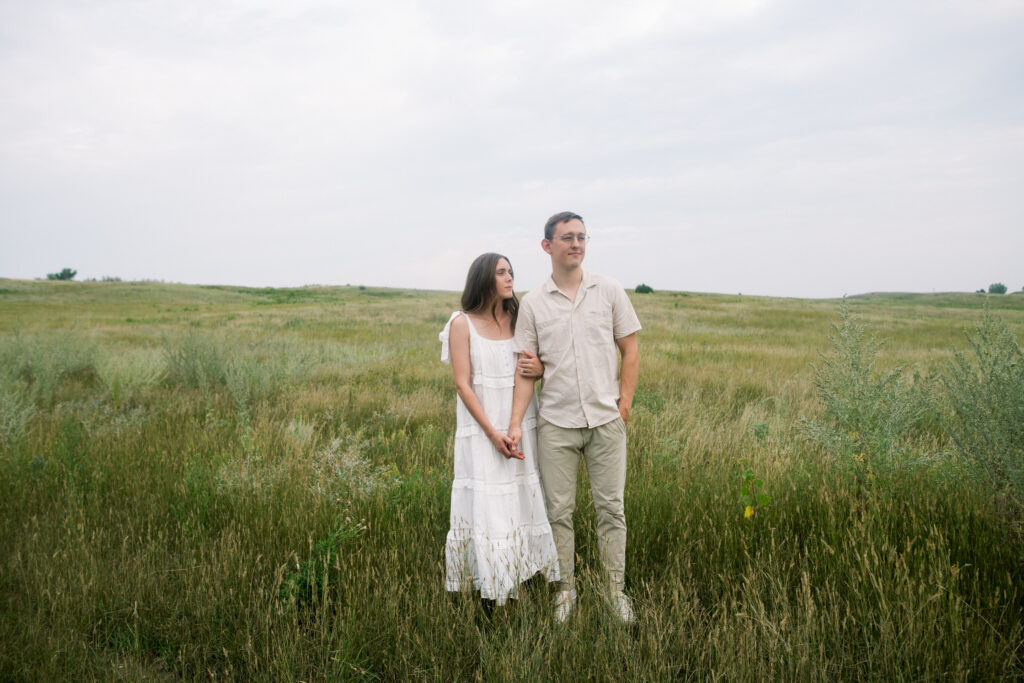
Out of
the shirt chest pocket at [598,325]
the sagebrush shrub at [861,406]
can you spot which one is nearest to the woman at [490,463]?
the shirt chest pocket at [598,325]

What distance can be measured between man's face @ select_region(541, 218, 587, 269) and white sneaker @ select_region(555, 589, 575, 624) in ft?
6.00

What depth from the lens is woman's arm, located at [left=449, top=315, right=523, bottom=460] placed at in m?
3.04

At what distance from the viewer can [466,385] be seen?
10.2 ft

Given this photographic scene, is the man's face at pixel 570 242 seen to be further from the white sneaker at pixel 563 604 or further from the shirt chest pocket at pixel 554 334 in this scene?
the white sneaker at pixel 563 604

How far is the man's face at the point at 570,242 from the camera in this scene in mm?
3020

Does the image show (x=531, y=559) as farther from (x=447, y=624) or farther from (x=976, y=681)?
(x=976, y=681)

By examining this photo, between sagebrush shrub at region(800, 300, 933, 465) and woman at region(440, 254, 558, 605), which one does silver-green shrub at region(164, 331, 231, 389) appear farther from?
sagebrush shrub at region(800, 300, 933, 465)

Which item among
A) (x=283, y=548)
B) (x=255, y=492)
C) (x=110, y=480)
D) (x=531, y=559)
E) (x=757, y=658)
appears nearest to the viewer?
(x=757, y=658)

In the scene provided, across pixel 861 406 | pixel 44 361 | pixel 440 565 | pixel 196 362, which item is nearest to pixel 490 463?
pixel 440 565

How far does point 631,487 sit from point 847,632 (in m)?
1.83

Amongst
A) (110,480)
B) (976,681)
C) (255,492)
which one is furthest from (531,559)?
(110,480)

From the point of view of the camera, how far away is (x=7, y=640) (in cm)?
268

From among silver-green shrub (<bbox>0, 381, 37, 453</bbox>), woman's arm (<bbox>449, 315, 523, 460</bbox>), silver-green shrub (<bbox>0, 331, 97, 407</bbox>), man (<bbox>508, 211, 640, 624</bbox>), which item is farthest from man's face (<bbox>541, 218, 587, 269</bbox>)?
silver-green shrub (<bbox>0, 331, 97, 407</bbox>)

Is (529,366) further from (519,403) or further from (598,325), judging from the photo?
(598,325)
